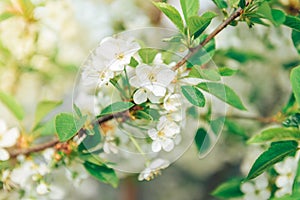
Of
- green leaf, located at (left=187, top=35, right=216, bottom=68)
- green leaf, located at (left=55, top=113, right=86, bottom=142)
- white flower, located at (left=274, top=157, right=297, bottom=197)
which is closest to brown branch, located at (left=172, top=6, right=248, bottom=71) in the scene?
green leaf, located at (left=187, top=35, right=216, bottom=68)

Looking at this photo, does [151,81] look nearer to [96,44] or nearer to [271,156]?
[271,156]

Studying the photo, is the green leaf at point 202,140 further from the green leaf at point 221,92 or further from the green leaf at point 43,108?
the green leaf at point 43,108

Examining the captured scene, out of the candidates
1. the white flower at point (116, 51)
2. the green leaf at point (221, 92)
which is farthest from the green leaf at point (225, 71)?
the white flower at point (116, 51)

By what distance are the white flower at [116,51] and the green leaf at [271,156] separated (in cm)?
19

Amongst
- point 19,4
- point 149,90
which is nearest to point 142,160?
point 149,90

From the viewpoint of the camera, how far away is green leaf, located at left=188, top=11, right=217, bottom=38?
603 mm

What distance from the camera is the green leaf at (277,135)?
2.22 feet

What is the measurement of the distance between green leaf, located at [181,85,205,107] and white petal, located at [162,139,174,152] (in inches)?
2.2

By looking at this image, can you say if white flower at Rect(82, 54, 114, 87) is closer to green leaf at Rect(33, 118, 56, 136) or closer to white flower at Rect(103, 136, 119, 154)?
white flower at Rect(103, 136, 119, 154)

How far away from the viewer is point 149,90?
2.00 ft

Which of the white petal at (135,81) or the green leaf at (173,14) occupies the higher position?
the green leaf at (173,14)

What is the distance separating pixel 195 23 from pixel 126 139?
196 mm

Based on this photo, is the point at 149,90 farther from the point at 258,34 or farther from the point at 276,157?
the point at 258,34

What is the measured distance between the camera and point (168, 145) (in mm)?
666
